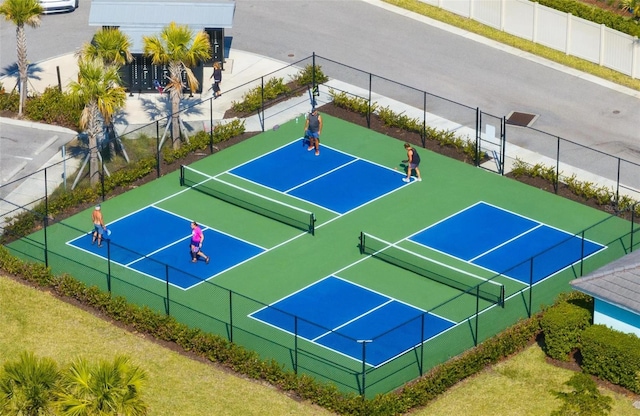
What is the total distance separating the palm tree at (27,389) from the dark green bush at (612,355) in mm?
18001

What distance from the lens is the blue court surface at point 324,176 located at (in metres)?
67.6

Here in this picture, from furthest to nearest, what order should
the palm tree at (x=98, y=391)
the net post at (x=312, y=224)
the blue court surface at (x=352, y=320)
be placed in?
the net post at (x=312, y=224) → the blue court surface at (x=352, y=320) → the palm tree at (x=98, y=391)

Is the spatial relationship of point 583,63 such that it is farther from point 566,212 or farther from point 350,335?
point 350,335

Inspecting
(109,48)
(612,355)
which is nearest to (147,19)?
(109,48)

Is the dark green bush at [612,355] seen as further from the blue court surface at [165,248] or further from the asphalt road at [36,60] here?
the asphalt road at [36,60]

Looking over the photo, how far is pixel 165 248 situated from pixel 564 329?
46.7 ft

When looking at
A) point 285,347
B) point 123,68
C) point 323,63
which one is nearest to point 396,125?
point 323,63

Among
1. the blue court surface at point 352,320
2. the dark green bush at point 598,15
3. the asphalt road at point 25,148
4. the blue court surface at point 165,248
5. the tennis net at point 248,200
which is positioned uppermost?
the dark green bush at point 598,15

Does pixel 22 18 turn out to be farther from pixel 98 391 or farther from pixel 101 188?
pixel 98 391

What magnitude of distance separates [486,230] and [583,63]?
43.4ft

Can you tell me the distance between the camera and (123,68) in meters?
74.2

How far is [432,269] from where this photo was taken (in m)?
62.6

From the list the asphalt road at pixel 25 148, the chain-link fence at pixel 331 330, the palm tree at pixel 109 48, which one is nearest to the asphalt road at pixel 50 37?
the asphalt road at pixel 25 148

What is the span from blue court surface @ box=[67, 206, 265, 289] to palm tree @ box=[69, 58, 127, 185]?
3281mm
